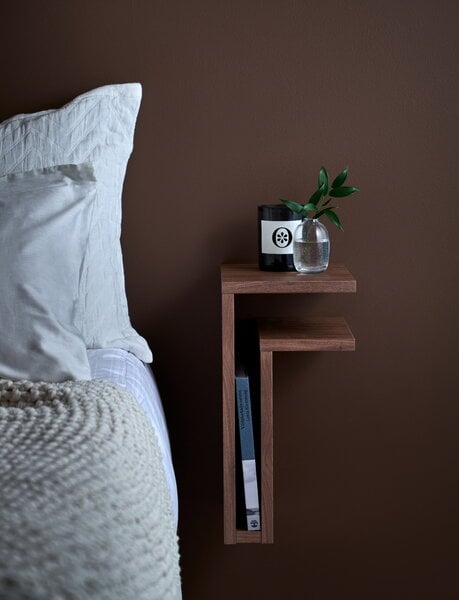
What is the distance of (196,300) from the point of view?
1.93 m

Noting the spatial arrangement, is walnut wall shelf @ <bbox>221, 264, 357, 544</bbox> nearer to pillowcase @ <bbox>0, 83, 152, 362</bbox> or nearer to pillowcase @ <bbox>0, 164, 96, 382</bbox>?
pillowcase @ <bbox>0, 83, 152, 362</bbox>

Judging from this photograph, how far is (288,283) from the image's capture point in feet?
5.25

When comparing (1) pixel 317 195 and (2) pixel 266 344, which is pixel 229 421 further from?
(1) pixel 317 195

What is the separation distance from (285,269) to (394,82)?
1.63 ft

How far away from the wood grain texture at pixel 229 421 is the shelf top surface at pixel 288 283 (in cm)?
3

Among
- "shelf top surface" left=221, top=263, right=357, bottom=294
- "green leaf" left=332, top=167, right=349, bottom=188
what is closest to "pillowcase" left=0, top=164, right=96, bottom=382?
"shelf top surface" left=221, top=263, right=357, bottom=294

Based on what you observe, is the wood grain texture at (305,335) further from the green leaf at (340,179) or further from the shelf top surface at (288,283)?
the green leaf at (340,179)

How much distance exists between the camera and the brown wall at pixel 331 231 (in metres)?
1.82

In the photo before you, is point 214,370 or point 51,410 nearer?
point 51,410

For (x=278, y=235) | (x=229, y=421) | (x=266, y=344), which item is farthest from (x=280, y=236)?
(x=229, y=421)

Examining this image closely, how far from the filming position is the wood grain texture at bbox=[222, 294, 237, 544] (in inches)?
64.9

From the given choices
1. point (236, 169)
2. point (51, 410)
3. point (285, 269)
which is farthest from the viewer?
point (236, 169)

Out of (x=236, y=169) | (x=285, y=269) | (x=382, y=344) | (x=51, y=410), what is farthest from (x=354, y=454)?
(x=51, y=410)

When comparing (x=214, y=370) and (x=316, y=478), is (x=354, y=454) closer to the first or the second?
(x=316, y=478)
